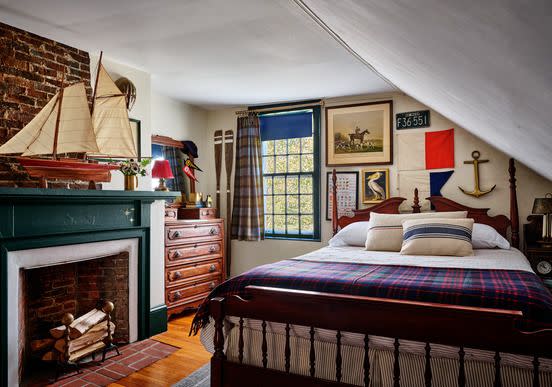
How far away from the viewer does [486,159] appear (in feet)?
12.9

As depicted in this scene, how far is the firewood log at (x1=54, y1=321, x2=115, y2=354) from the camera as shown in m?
2.76

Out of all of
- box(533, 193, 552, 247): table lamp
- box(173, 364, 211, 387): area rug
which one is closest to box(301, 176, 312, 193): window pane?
box(533, 193, 552, 247): table lamp

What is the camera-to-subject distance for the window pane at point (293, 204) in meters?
4.89

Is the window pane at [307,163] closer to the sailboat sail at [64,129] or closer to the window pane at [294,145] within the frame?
the window pane at [294,145]

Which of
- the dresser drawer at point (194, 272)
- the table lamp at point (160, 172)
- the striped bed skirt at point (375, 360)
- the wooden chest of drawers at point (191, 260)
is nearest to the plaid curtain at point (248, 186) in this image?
the wooden chest of drawers at point (191, 260)

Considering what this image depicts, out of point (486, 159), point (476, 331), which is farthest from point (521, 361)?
point (486, 159)

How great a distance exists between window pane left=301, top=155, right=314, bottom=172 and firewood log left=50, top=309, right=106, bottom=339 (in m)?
2.78

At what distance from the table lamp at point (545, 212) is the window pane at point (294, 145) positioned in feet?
8.48

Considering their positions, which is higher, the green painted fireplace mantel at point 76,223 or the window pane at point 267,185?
the window pane at point 267,185

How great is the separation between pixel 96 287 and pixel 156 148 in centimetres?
173

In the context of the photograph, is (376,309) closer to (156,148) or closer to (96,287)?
(96,287)

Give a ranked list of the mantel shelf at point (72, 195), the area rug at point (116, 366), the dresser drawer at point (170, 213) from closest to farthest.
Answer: the mantel shelf at point (72, 195)
the area rug at point (116, 366)
the dresser drawer at point (170, 213)

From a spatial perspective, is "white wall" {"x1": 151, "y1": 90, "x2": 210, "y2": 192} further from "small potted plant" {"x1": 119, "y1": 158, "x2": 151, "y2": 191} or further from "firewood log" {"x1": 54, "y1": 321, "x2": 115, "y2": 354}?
"firewood log" {"x1": 54, "y1": 321, "x2": 115, "y2": 354}

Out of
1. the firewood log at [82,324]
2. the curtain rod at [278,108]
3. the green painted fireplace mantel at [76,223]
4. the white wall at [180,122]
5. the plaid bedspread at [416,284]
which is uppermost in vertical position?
the curtain rod at [278,108]
